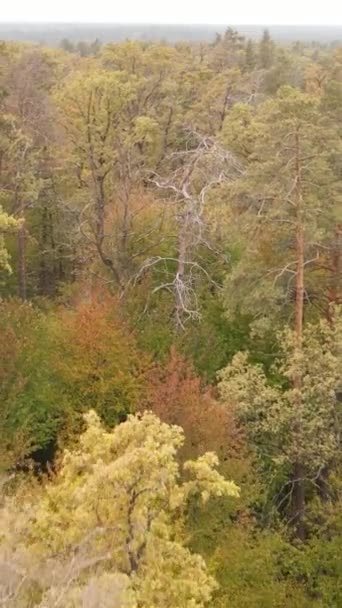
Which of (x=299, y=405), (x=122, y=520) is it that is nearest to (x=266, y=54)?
(x=299, y=405)

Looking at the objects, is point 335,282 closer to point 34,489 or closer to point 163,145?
point 34,489

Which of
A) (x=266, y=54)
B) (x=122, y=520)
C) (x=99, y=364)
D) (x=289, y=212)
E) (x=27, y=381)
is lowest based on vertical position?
(x=27, y=381)

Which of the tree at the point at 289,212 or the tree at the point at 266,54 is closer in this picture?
the tree at the point at 289,212

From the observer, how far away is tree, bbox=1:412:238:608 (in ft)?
38.9

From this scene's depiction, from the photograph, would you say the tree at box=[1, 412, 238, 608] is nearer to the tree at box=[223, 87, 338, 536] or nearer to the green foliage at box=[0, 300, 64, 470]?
the tree at box=[223, 87, 338, 536]

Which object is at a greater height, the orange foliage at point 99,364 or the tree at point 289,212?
the tree at point 289,212

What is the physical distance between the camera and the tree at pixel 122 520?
467 inches

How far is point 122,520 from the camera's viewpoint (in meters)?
12.5

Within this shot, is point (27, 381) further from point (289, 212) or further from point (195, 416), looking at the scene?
point (289, 212)

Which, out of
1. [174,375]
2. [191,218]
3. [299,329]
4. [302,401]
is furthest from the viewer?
[191,218]

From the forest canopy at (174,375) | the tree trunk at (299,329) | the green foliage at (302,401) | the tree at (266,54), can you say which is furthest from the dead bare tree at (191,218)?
the tree at (266,54)

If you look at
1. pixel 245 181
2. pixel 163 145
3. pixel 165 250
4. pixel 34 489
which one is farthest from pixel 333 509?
pixel 163 145

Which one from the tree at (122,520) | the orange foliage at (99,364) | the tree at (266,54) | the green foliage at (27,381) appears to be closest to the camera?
the tree at (122,520)

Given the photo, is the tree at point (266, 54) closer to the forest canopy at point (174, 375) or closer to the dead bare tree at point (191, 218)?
the forest canopy at point (174, 375)
